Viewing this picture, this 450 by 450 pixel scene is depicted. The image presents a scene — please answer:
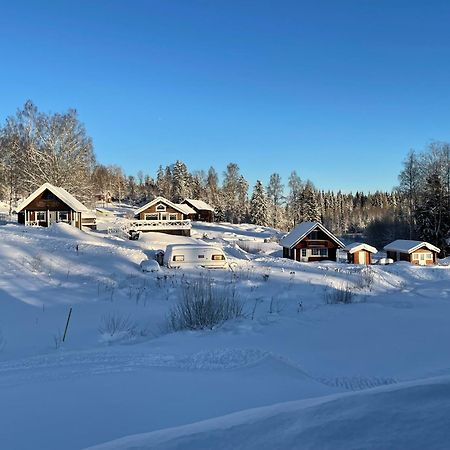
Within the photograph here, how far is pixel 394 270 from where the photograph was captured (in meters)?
24.9

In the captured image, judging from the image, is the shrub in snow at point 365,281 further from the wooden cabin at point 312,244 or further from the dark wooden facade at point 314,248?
the dark wooden facade at point 314,248

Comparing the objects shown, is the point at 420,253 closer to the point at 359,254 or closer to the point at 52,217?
the point at 359,254

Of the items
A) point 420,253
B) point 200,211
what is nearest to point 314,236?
point 420,253

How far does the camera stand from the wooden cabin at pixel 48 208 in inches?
1432

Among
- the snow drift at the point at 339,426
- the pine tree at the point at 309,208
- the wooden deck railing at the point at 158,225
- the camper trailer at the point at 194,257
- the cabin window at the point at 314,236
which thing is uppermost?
the pine tree at the point at 309,208

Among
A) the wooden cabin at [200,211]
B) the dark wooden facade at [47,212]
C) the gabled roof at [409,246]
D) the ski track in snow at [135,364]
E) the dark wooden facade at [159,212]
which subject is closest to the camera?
the ski track in snow at [135,364]

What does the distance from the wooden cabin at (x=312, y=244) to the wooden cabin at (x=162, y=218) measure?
42.6 ft

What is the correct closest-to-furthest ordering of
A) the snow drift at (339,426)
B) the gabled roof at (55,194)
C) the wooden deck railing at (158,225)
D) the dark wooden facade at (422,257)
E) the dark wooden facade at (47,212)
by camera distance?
the snow drift at (339,426), the gabled roof at (55,194), the dark wooden facade at (47,212), the dark wooden facade at (422,257), the wooden deck railing at (158,225)

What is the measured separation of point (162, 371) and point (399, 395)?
4.14 meters

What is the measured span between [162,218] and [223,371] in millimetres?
47843

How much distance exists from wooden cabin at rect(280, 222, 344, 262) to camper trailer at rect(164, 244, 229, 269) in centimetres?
1723

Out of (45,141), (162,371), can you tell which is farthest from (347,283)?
(45,141)

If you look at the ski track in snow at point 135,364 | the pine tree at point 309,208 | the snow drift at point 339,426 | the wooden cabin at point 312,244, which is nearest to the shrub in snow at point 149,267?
the ski track in snow at point 135,364

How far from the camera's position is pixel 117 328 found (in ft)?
31.4
